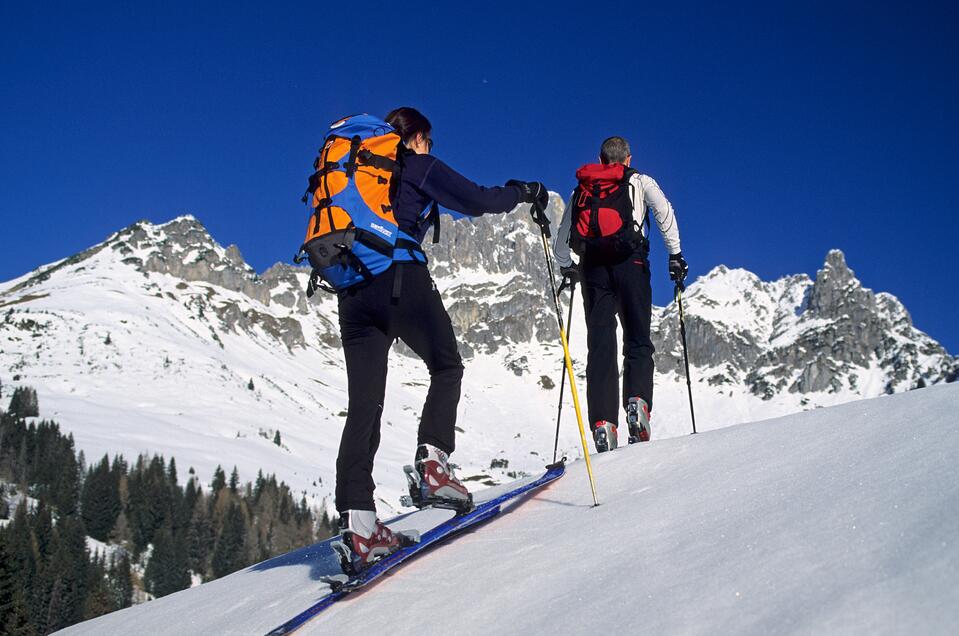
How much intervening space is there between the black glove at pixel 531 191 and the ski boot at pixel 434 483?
77.6 inches

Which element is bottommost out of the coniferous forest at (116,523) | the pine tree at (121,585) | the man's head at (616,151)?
the pine tree at (121,585)

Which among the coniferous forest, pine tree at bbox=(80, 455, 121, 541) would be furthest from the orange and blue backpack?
pine tree at bbox=(80, 455, 121, 541)

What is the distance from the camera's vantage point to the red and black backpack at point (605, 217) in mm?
7168

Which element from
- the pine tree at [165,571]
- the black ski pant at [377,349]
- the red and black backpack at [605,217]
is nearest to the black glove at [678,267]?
the red and black backpack at [605,217]

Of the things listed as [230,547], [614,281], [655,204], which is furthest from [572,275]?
[230,547]

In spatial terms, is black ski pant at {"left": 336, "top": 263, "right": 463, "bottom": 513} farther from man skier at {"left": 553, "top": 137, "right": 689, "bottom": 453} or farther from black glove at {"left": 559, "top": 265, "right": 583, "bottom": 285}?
black glove at {"left": 559, "top": 265, "right": 583, "bottom": 285}

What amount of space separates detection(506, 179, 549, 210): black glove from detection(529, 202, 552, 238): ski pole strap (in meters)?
0.03

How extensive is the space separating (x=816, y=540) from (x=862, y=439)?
155cm

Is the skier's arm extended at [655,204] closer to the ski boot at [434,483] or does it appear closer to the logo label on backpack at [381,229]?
the logo label on backpack at [381,229]

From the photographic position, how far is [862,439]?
4.00m

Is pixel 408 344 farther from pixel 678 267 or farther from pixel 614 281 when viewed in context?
pixel 678 267

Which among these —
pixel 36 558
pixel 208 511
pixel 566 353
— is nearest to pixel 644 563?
pixel 566 353

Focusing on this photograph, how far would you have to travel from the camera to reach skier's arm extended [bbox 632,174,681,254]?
7427mm

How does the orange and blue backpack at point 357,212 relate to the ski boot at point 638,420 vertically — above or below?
above
